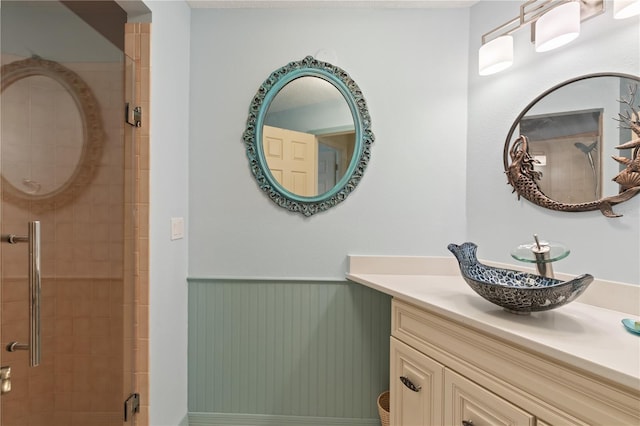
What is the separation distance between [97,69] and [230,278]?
1.18 metres

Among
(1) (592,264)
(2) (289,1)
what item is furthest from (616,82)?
(2) (289,1)

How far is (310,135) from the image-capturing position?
72.0 inches

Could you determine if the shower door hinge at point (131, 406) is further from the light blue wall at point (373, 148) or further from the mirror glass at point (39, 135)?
the mirror glass at point (39, 135)

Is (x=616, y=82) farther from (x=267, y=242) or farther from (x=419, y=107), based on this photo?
(x=267, y=242)

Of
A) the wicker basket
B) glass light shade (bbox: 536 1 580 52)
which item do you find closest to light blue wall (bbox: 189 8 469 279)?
glass light shade (bbox: 536 1 580 52)

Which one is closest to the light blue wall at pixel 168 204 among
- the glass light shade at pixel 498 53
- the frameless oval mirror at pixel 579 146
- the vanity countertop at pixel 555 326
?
the vanity countertop at pixel 555 326

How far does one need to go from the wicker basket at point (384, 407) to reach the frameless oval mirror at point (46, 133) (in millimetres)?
1715

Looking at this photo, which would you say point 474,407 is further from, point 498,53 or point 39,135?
point 39,135

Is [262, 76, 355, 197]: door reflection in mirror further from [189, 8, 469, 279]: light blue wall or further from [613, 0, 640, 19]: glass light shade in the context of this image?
[613, 0, 640, 19]: glass light shade

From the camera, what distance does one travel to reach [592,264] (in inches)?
49.9

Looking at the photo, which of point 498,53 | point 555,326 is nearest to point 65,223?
point 555,326

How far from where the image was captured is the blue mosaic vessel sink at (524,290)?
3.04ft

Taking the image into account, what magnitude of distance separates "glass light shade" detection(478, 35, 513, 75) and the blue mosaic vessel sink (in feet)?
3.01

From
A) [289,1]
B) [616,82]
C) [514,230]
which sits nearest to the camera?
[616,82]
